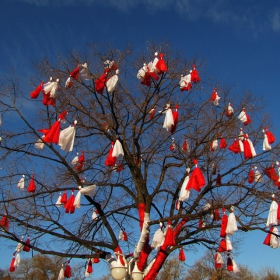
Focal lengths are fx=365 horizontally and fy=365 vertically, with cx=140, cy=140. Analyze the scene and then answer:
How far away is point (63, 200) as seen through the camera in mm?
9914

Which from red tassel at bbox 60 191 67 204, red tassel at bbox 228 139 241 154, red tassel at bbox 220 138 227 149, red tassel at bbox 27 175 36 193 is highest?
red tassel at bbox 220 138 227 149

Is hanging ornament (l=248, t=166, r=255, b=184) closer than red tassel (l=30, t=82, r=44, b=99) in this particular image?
No

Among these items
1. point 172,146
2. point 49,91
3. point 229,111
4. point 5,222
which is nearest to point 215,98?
point 229,111

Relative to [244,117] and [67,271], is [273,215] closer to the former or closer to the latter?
[244,117]

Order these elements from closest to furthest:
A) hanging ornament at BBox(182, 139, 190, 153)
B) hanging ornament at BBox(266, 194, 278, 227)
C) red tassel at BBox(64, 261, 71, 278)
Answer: hanging ornament at BBox(266, 194, 278, 227) → hanging ornament at BBox(182, 139, 190, 153) → red tassel at BBox(64, 261, 71, 278)

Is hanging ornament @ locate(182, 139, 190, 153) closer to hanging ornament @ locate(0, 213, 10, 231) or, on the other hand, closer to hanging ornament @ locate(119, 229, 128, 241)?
hanging ornament @ locate(119, 229, 128, 241)

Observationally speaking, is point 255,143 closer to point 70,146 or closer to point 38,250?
point 70,146

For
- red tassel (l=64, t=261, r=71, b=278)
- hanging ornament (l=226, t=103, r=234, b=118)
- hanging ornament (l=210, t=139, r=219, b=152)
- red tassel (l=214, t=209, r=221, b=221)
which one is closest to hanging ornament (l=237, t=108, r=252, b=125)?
hanging ornament (l=226, t=103, r=234, b=118)

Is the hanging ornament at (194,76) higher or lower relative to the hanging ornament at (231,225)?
higher

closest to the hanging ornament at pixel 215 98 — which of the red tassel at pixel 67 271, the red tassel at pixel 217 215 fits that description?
the red tassel at pixel 217 215

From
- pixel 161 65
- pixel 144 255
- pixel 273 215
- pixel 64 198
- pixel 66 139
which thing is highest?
pixel 161 65

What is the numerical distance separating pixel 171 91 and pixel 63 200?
169 inches

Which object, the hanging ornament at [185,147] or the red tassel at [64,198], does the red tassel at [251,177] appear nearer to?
the hanging ornament at [185,147]

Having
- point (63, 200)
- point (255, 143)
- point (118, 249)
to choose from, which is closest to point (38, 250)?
point (63, 200)
